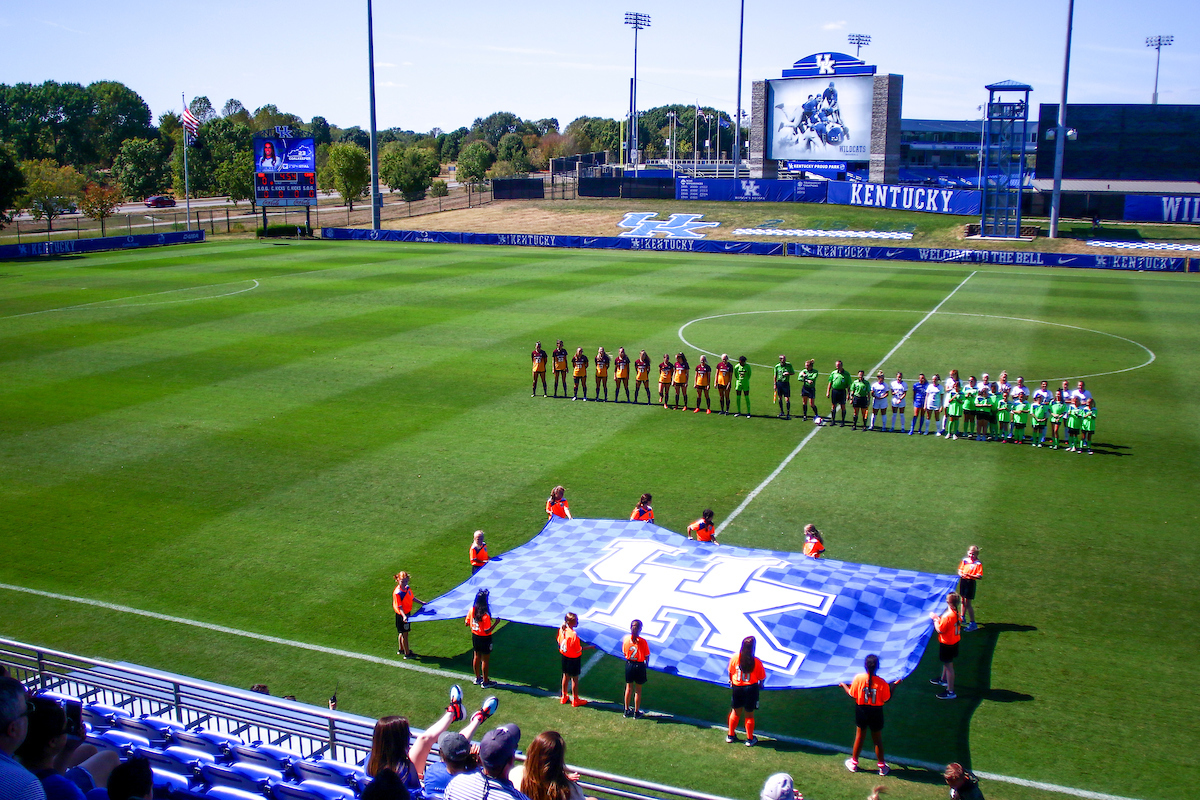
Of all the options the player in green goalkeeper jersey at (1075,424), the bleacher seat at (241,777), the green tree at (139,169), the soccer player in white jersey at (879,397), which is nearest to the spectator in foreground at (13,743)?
the bleacher seat at (241,777)

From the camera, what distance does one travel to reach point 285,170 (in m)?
67.2

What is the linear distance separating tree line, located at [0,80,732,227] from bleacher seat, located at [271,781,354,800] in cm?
7044

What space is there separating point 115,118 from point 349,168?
88565mm

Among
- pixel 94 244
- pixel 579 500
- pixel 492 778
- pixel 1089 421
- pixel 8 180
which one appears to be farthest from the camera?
pixel 8 180

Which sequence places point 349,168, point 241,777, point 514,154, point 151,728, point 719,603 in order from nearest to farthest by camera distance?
1. point 241,777
2. point 151,728
3. point 719,603
4. point 349,168
5. point 514,154

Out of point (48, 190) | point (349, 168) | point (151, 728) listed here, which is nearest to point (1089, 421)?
point (151, 728)

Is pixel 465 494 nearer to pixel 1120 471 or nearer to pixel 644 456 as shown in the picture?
pixel 644 456

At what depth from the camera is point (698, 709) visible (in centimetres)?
1181

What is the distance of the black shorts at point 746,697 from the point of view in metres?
10.7

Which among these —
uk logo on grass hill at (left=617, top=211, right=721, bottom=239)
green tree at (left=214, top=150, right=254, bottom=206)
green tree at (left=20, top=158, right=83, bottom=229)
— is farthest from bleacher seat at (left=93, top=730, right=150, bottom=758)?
Answer: green tree at (left=214, top=150, right=254, bottom=206)

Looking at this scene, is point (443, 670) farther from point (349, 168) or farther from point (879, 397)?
point (349, 168)

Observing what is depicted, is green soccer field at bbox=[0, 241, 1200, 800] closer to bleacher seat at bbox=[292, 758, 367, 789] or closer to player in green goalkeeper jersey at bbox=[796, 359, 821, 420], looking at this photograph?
player in green goalkeeper jersey at bbox=[796, 359, 821, 420]

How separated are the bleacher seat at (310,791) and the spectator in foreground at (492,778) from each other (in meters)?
1.82

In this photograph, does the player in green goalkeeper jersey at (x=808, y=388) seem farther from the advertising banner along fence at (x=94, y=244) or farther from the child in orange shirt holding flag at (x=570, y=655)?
the advertising banner along fence at (x=94, y=244)
